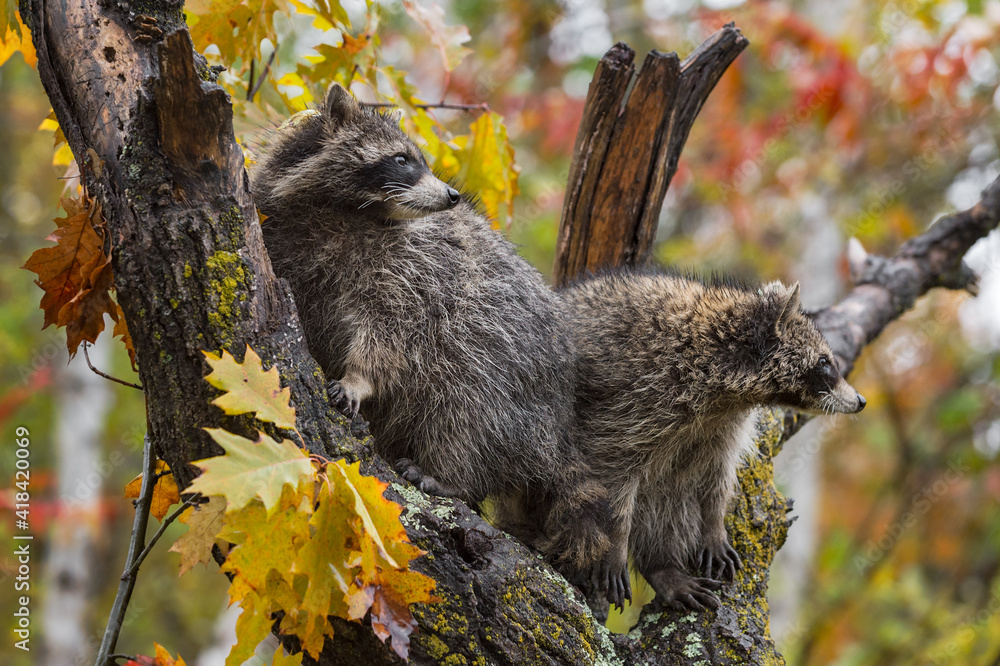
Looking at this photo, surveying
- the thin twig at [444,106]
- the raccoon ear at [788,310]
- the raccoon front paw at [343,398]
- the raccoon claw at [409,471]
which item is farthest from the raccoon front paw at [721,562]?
the thin twig at [444,106]

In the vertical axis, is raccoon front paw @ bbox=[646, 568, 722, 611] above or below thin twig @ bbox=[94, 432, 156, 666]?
above

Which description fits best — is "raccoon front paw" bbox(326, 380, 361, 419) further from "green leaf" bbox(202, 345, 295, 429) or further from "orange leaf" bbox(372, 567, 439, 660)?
"orange leaf" bbox(372, 567, 439, 660)

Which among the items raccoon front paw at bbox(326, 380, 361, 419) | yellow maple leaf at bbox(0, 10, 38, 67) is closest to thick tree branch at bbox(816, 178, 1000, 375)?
raccoon front paw at bbox(326, 380, 361, 419)

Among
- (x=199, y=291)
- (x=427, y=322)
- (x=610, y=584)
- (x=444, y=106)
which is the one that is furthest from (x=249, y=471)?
(x=444, y=106)

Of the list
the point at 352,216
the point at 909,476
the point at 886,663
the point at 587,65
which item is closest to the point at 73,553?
the point at 352,216

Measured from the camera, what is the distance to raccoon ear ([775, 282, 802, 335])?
3742 millimetres

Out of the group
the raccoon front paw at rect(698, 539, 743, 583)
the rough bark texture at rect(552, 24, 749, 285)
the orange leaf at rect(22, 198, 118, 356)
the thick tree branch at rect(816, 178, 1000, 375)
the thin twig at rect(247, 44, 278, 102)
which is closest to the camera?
the orange leaf at rect(22, 198, 118, 356)

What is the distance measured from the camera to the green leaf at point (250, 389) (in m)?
2.00

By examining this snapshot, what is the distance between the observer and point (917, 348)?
1255cm

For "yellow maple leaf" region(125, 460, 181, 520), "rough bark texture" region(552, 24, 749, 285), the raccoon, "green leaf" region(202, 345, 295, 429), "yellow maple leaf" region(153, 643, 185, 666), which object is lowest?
"yellow maple leaf" region(153, 643, 185, 666)

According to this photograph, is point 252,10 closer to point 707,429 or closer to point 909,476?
point 707,429

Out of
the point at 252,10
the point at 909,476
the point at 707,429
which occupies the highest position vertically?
the point at 909,476

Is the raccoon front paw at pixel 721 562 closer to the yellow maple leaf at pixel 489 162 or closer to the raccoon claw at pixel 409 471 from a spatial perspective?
the raccoon claw at pixel 409 471

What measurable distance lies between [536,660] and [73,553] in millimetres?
7562
